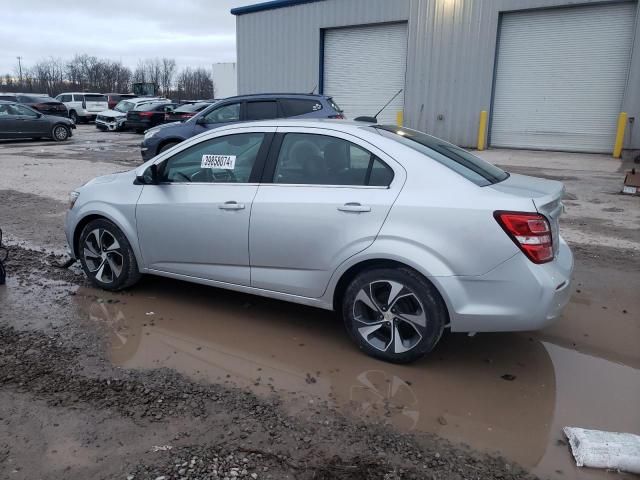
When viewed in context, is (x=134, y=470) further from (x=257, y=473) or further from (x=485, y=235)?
(x=485, y=235)

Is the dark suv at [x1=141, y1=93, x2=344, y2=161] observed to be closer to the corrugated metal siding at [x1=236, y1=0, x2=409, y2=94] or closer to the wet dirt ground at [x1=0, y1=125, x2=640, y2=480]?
the wet dirt ground at [x1=0, y1=125, x2=640, y2=480]

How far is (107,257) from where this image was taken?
16.3 feet

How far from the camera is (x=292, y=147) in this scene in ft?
13.7

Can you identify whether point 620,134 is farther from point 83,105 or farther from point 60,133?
point 83,105

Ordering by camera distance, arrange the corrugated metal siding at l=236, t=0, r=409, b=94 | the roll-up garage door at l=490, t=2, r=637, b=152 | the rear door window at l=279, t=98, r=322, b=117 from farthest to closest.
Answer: the corrugated metal siding at l=236, t=0, r=409, b=94 < the roll-up garage door at l=490, t=2, r=637, b=152 < the rear door window at l=279, t=98, r=322, b=117

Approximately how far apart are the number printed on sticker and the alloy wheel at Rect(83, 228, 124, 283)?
1.13 m

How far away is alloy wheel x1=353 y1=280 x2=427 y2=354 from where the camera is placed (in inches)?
142

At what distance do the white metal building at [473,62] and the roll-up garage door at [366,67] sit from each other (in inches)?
1.5

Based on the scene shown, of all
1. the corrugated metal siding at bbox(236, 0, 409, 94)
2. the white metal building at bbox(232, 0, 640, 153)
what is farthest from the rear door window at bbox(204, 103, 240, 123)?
the corrugated metal siding at bbox(236, 0, 409, 94)

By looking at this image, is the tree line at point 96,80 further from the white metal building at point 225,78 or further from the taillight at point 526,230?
the taillight at point 526,230

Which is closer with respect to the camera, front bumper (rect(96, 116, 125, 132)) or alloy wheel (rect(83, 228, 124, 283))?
alloy wheel (rect(83, 228, 124, 283))

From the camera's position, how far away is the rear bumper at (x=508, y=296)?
3.33 m

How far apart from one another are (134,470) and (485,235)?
7.65 feet

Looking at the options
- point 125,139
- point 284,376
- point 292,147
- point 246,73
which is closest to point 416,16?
point 246,73
